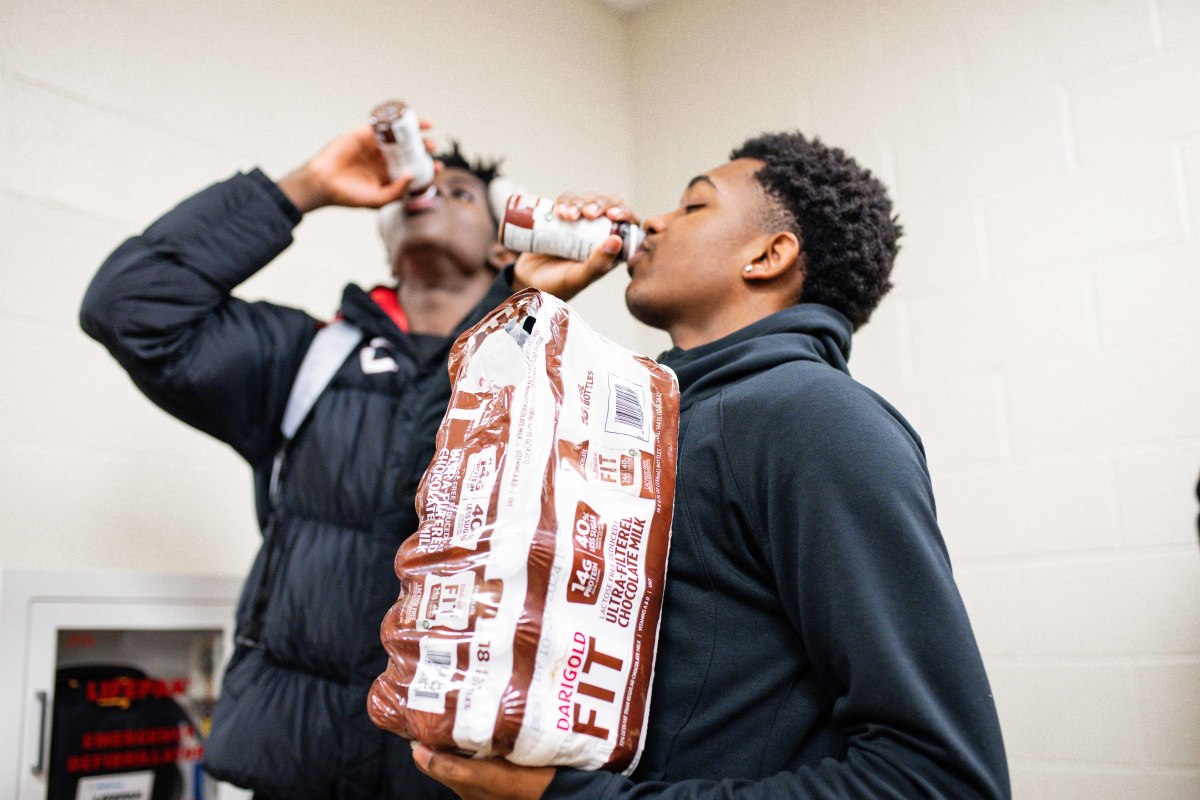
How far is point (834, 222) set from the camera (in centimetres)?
122

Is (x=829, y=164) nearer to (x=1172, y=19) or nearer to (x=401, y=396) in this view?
(x=401, y=396)

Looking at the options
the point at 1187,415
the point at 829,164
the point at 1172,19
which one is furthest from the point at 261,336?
the point at 1172,19

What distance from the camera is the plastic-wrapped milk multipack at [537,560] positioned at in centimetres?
72

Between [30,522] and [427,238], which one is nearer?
[30,522]

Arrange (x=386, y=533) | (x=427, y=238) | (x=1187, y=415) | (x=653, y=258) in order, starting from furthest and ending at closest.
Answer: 1. (x=1187, y=415)
2. (x=427, y=238)
3. (x=386, y=533)
4. (x=653, y=258)

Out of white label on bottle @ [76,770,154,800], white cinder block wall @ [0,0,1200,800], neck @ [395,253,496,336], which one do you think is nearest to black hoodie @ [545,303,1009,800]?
neck @ [395,253,496,336]

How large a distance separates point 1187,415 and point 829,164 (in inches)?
40.0

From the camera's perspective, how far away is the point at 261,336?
1.57m

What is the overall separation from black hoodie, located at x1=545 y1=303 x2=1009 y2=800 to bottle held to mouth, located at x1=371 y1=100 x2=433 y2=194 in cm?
86

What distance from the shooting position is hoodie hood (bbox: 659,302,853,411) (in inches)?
38.4

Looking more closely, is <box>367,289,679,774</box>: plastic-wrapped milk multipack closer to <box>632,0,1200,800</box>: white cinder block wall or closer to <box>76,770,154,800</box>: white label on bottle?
<box>76,770,154,800</box>: white label on bottle

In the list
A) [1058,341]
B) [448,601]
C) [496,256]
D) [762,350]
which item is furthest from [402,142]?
[1058,341]

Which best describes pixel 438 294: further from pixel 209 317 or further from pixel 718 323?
pixel 718 323

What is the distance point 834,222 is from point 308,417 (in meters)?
0.82
